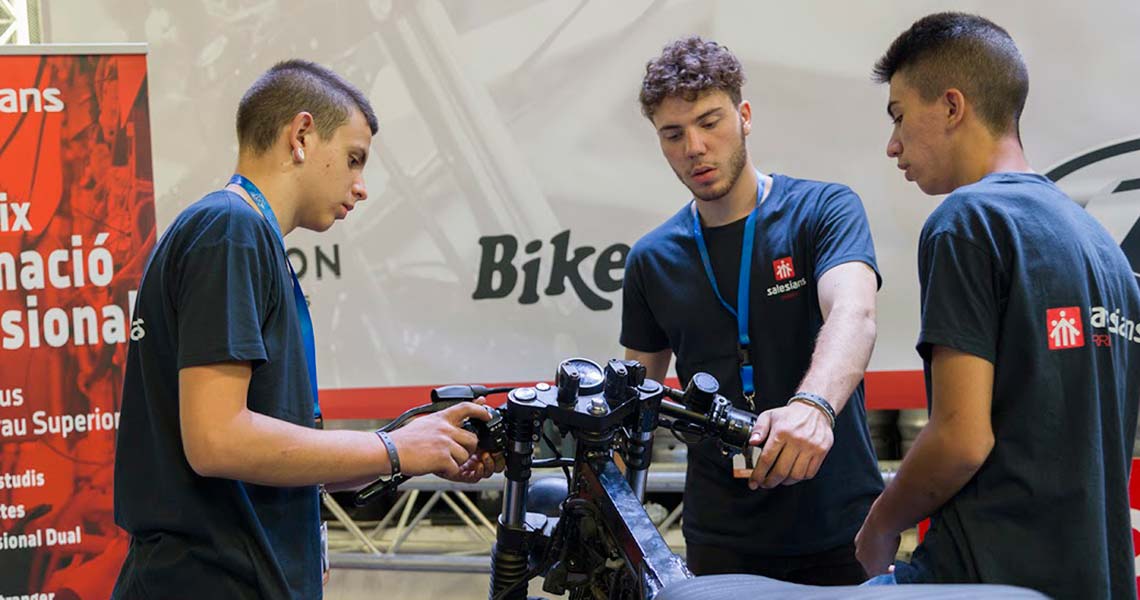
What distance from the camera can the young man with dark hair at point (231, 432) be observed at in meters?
1.62

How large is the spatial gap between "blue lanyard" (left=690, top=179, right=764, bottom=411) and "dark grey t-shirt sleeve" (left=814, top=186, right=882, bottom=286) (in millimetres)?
171

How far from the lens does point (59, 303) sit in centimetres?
374

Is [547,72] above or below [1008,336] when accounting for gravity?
above

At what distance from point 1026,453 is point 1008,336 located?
20cm

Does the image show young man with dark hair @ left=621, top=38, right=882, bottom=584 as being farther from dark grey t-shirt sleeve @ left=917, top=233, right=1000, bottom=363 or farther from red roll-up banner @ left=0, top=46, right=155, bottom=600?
red roll-up banner @ left=0, top=46, right=155, bottom=600

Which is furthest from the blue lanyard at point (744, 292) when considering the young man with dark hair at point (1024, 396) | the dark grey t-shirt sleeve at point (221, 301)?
the dark grey t-shirt sleeve at point (221, 301)

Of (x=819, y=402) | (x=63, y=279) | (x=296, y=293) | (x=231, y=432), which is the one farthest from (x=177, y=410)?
(x=63, y=279)

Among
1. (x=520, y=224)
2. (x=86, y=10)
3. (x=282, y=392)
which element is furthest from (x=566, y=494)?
(x=86, y=10)

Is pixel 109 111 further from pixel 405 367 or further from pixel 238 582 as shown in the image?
pixel 238 582

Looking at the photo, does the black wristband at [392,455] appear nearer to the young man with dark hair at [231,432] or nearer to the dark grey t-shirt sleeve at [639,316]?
the young man with dark hair at [231,432]

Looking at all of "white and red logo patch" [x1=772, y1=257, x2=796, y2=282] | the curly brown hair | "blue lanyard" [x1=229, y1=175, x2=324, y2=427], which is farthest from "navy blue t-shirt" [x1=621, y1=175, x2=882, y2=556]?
"blue lanyard" [x1=229, y1=175, x2=324, y2=427]

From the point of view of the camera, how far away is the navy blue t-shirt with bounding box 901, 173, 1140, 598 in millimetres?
1593

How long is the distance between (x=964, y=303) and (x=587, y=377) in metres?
0.66

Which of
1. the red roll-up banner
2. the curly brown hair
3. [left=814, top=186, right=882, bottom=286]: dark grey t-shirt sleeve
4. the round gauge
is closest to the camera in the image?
the round gauge
